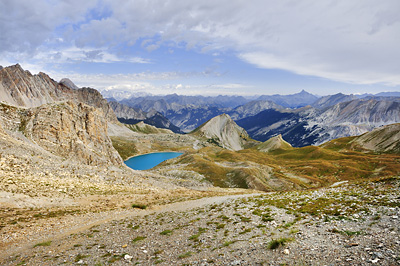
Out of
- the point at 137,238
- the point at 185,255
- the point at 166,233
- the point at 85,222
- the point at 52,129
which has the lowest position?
the point at 85,222

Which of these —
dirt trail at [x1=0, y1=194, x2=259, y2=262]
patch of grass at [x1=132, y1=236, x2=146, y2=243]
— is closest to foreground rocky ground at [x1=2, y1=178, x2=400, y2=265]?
patch of grass at [x1=132, y1=236, x2=146, y2=243]

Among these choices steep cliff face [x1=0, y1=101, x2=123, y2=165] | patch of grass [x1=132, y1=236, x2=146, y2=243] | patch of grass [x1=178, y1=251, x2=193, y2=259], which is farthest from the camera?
steep cliff face [x1=0, y1=101, x2=123, y2=165]

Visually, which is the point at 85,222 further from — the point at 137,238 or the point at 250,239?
the point at 250,239

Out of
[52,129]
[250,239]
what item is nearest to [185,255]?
[250,239]

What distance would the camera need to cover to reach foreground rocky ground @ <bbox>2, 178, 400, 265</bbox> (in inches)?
476

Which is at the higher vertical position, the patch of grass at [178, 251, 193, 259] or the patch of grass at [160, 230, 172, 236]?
the patch of grass at [178, 251, 193, 259]

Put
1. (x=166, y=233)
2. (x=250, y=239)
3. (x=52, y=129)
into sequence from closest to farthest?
(x=250, y=239) < (x=166, y=233) < (x=52, y=129)

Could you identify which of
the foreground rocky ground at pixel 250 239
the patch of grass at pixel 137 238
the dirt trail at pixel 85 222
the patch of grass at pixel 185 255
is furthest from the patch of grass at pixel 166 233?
the dirt trail at pixel 85 222

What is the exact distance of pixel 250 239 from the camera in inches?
634

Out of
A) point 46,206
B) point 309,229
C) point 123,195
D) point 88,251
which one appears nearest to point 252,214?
point 309,229

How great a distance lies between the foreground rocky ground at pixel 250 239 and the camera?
39.7 ft

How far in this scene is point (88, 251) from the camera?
16.8 metres

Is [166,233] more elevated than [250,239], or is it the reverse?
[250,239]

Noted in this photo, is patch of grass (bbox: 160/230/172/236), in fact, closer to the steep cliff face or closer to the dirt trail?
the dirt trail
